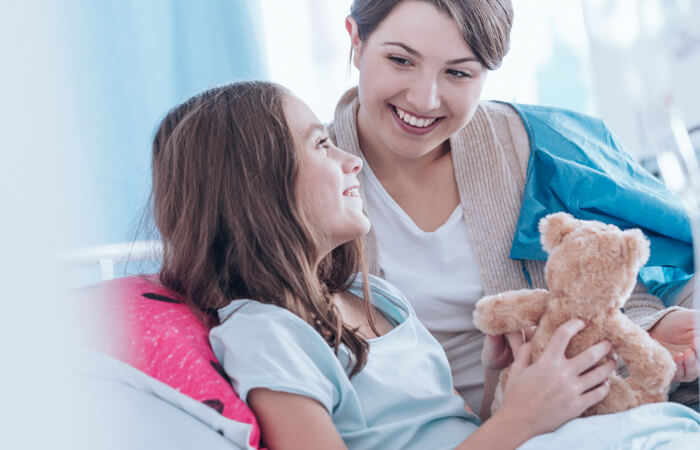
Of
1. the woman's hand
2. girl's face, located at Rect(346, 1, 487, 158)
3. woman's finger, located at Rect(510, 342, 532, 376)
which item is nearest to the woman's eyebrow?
girl's face, located at Rect(346, 1, 487, 158)

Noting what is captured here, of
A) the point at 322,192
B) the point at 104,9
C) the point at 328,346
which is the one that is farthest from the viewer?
the point at 104,9

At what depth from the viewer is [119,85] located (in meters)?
1.39

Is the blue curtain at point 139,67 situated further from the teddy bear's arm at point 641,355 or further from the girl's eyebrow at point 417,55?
the teddy bear's arm at point 641,355

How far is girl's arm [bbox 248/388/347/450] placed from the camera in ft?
2.32

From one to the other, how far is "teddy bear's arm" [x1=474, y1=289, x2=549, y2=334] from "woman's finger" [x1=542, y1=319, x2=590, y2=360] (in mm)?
55

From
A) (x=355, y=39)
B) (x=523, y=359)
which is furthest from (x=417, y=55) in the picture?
(x=523, y=359)

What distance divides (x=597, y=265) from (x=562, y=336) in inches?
3.7

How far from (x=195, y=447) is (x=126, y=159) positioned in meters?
0.87

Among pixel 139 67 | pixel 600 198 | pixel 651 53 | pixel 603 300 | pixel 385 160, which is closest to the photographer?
pixel 651 53

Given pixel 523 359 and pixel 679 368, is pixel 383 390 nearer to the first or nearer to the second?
pixel 523 359

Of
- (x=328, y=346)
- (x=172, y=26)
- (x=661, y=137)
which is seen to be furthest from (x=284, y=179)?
(x=172, y=26)

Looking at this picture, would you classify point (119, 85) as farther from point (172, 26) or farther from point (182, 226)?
point (182, 226)

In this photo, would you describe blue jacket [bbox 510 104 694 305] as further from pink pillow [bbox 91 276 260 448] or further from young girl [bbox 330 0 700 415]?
pink pillow [bbox 91 276 260 448]

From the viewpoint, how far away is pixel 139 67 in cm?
143
